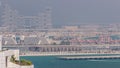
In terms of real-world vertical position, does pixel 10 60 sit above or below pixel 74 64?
above

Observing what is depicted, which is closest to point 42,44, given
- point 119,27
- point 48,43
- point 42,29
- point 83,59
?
point 48,43

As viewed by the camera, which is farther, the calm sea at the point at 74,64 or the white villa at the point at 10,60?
the calm sea at the point at 74,64

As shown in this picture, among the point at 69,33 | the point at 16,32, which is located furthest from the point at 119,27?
the point at 16,32

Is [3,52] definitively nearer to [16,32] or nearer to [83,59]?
[83,59]

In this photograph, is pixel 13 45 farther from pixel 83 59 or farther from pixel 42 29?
pixel 42 29

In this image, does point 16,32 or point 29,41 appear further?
point 16,32

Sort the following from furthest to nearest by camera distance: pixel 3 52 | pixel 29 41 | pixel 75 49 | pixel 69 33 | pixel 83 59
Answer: pixel 69 33 → pixel 29 41 → pixel 75 49 → pixel 83 59 → pixel 3 52

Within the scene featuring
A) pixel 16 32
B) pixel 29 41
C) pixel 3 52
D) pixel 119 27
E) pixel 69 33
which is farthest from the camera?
pixel 119 27

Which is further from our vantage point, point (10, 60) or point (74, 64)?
point (74, 64)

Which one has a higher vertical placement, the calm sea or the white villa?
the white villa

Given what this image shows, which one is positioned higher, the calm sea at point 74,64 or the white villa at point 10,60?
the white villa at point 10,60

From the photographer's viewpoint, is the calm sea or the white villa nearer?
the white villa
